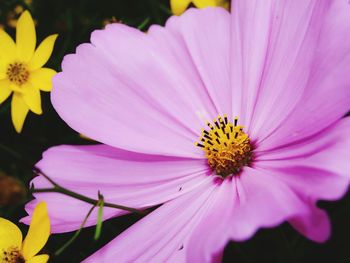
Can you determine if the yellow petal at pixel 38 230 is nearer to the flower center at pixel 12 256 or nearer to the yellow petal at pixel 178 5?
the flower center at pixel 12 256

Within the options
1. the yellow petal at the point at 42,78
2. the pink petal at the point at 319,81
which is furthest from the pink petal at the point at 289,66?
the yellow petal at the point at 42,78

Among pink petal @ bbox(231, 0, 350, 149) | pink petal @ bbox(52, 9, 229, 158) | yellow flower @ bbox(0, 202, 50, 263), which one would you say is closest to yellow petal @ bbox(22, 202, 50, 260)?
yellow flower @ bbox(0, 202, 50, 263)

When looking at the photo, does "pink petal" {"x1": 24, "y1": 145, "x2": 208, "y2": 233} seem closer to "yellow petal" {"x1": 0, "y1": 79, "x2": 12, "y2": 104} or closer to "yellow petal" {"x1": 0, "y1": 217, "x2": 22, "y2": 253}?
"yellow petal" {"x1": 0, "y1": 217, "x2": 22, "y2": 253}

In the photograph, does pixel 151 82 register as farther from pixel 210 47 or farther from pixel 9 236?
pixel 9 236

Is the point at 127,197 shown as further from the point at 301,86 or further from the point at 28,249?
the point at 301,86

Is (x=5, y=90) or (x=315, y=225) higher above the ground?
(x=5, y=90)

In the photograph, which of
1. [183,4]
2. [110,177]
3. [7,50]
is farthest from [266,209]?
[7,50]

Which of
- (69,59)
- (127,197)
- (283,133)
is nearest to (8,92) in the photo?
(69,59)
